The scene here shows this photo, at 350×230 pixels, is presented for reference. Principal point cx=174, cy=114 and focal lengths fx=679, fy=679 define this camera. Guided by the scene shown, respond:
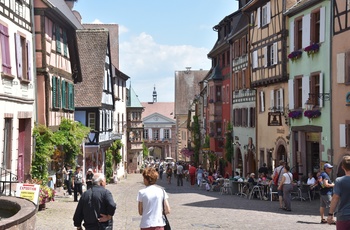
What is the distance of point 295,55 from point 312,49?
240cm

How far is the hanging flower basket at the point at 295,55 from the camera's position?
29245 millimetres

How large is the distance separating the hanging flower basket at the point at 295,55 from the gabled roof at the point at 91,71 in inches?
589

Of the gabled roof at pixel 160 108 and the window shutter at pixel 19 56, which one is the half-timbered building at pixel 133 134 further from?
the window shutter at pixel 19 56

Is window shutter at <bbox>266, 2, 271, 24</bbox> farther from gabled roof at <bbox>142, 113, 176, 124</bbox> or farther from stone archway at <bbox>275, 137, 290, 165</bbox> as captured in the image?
gabled roof at <bbox>142, 113, 176, 124</bbox>

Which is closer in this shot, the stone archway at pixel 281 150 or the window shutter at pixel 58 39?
the window shutter at pixel 58 39

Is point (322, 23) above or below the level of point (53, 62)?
above

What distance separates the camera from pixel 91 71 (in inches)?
1640

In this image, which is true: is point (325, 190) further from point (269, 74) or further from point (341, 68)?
point (269, 74)

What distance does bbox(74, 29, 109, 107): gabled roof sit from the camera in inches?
1636

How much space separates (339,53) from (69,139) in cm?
1139

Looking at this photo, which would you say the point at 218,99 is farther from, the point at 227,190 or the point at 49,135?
the point at 49,135

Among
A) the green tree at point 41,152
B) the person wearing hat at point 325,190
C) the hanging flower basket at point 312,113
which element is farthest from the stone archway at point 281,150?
the person wearing hat at point 325,190

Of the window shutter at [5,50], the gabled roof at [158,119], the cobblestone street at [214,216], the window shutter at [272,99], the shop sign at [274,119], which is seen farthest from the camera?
the gabled roof at [158,119]

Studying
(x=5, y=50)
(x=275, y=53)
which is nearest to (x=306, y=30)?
(x=275, y=53)
